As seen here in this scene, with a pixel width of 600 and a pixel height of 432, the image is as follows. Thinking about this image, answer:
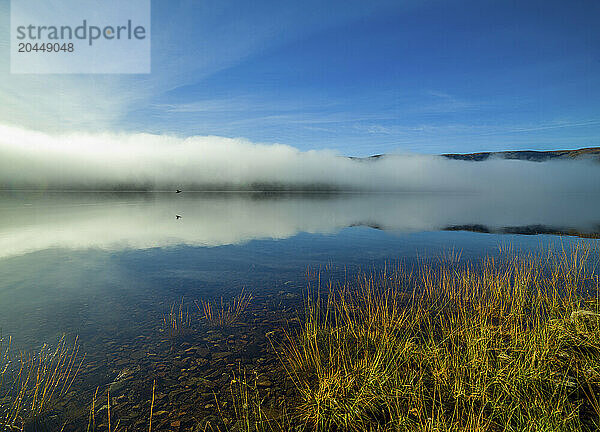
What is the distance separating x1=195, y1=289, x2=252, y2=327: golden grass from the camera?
1354 centimetres

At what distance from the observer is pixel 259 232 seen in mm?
44031

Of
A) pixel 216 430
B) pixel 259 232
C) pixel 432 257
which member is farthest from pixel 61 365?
pixel 259 232

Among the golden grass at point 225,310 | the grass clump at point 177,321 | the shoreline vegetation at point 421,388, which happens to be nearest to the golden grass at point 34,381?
the shoreline vegetation at point 421,388

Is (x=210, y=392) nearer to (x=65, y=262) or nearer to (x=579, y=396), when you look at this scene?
(x=579, y=396)

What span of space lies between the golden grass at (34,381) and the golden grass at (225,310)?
4887mm

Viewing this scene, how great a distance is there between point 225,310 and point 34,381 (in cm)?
721

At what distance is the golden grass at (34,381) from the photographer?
25.3 feet

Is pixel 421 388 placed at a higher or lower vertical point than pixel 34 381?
higher

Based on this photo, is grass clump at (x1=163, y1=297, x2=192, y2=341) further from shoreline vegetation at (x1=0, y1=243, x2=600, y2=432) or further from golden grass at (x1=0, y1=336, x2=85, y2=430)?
golden grass at (x1=0, y1=336, x2=85, y2=430)

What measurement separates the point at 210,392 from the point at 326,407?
3.80 meters

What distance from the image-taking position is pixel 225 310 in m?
15.0

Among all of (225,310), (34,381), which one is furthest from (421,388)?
(34,381)

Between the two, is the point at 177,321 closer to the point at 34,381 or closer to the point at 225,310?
the point at 225,310

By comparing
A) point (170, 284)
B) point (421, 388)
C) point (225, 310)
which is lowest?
point (170, 284)
